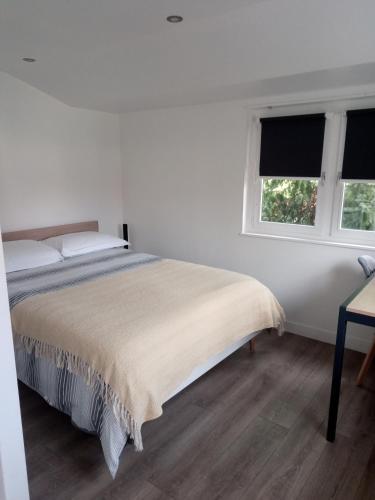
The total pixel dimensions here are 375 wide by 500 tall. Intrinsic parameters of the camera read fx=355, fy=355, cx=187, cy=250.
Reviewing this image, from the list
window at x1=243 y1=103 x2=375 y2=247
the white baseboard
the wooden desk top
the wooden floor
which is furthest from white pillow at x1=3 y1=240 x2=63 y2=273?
the wooden desk top

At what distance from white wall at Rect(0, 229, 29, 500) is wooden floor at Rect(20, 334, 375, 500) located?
375mm

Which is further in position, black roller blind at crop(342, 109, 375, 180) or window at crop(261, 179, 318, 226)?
window at crop(261, 179, 318, 226)

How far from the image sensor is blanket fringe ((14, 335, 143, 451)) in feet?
5.53

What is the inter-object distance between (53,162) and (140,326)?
93.8 inches

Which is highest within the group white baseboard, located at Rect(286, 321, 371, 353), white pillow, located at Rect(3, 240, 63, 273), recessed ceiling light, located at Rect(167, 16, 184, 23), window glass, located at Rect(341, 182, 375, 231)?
recessed ceiling light, located at Rect(167, 16, 184, 23)

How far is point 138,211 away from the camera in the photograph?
4.24 metres

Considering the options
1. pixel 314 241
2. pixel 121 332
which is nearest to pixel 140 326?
pixel 121 332

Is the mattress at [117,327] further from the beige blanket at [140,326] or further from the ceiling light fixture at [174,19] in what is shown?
the ceiling light fixture at [174,19]

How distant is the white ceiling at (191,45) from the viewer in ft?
6.29

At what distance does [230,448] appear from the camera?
194 cm

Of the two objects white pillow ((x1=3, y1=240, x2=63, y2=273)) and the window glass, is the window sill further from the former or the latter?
white pillow ((x1=3, y1=240, x2=63, y2=273))

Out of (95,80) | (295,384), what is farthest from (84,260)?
(295,384)

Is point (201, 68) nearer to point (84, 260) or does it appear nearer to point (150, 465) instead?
point (84, 260)

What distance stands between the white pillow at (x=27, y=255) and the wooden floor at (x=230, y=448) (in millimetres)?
1006
